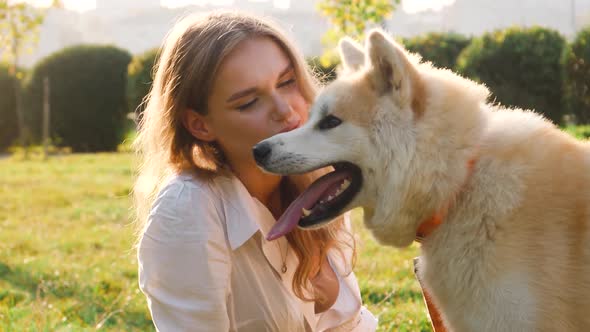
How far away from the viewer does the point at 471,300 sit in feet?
7.56

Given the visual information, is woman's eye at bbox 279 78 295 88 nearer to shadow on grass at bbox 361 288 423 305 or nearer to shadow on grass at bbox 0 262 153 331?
shadow on grass at bbox 361 288 423 305

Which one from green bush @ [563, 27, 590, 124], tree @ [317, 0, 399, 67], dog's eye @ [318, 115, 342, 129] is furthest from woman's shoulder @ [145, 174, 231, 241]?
green bush @ [563, 27, 590, 124]

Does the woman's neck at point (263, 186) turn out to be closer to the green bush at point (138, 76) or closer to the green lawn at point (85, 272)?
the green lawn at point (85, 272)

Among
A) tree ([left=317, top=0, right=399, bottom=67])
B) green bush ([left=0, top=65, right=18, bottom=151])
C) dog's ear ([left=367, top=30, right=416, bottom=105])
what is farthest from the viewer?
green bush ([left=0, top=65, right=18, bottom=151])

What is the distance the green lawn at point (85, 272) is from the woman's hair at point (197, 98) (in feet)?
2.56

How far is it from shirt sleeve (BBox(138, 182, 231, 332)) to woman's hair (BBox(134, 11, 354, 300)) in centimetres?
23

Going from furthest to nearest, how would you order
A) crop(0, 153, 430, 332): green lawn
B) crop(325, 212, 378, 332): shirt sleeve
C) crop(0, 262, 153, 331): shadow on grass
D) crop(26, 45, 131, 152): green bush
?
crop(26, 45, 131, 152): green bush, crop(0, 262, 153, 331): shadow on grass, crop(0, 153, 430, 332): green lawn, crop(325, 212, 378, 332): shirt sleeve

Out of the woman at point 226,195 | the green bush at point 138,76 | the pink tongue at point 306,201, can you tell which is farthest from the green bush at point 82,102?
the pink tongue at point 306,201

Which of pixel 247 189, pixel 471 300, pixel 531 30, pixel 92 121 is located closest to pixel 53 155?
pixel 92 121

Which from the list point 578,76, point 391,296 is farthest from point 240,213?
point 578,76

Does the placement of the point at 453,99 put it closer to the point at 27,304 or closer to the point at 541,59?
the point at 27,304

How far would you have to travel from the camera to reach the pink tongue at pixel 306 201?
8.87 feet

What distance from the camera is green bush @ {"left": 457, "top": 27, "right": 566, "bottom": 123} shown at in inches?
498

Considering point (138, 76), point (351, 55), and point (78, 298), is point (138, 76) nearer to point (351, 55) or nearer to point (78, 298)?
point (78, 298)
